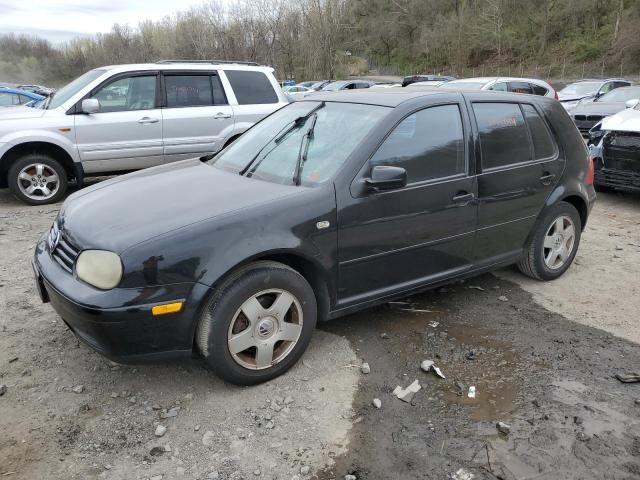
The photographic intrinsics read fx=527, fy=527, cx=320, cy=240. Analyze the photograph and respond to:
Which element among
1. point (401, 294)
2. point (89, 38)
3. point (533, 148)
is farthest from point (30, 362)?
point (89, 38)

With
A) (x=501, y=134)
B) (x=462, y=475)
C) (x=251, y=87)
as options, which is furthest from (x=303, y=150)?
(x=251, y=87)

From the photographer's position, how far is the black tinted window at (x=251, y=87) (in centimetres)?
795

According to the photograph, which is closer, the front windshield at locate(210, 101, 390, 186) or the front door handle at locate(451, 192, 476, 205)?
the front windshield at locate(210, 101, 390, 186)

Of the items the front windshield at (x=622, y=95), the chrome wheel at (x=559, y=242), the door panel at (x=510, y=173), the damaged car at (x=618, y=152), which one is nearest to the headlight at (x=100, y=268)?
the door panel at (x=510, y=173)

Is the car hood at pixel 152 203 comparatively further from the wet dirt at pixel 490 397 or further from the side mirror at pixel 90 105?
the side mirror at pixel 90 105

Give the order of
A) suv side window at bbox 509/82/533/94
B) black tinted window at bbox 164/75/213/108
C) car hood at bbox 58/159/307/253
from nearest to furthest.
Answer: car hood at bbox 58/159/307/253, black tinted window at bbox 164/75/213/108, suv side window at bbox 509/82/533/94

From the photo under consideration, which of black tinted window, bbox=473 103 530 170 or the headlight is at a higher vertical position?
black tinted window, bbox=473 103 530 170

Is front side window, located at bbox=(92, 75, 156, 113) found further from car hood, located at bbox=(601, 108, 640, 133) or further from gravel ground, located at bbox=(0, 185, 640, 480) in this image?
car hood, located at bbox=(601, 108, 640, 133)

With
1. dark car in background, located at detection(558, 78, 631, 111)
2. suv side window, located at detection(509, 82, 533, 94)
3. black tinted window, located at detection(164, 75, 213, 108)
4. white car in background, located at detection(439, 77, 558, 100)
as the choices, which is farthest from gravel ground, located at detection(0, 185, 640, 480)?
dark car in background, located at detection(558, 78, 631, 111)

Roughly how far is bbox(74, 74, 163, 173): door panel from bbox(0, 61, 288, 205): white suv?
0.04 feet

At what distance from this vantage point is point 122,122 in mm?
7203

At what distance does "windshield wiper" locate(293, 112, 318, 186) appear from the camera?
3351 millimetres

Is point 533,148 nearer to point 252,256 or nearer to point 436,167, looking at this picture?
point 436,167

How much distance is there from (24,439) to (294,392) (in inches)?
55.6
